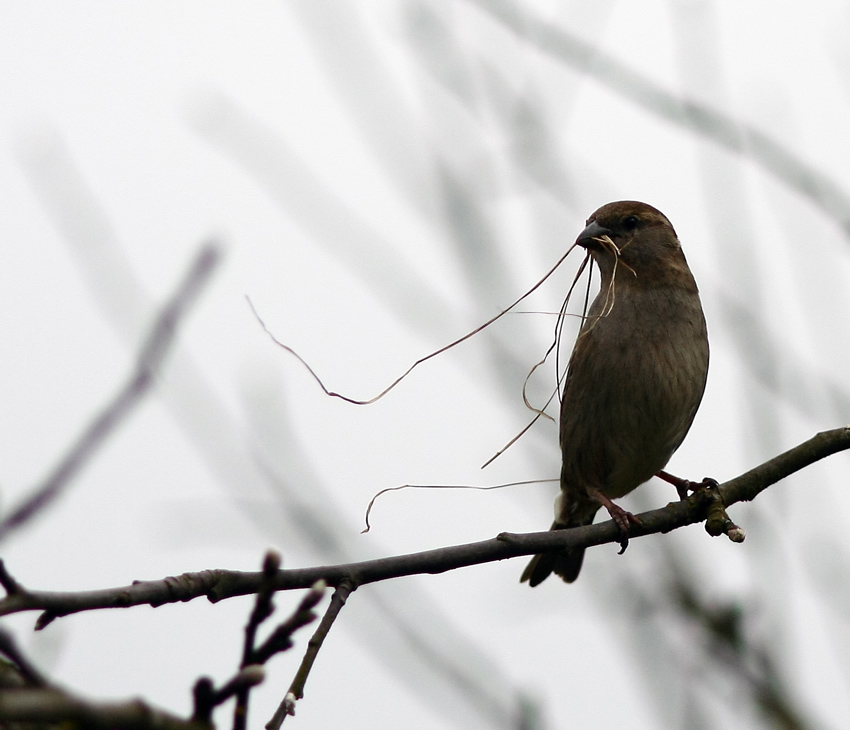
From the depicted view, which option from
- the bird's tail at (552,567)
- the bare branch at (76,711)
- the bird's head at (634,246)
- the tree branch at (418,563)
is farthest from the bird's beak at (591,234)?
the bare branch at (76,711)

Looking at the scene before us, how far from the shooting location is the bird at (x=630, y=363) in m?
5.20

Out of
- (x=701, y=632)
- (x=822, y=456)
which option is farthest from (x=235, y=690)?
(x=701, y=632)

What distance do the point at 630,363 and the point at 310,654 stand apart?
3.16 metres

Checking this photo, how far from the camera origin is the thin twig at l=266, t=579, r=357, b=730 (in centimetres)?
214

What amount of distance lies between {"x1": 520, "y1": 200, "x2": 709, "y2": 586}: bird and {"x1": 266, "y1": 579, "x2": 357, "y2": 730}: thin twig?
2.60 metres

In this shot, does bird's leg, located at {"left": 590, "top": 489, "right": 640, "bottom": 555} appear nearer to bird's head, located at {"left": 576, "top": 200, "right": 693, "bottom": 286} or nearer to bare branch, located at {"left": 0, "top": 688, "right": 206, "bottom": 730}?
bird's head, located at {"left": 576, "top": 200, "right": 693, "bottom": 286}

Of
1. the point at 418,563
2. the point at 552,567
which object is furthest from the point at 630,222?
the point at 418,563

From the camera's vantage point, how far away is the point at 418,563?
112 inches

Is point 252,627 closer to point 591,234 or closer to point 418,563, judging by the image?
Result: point 418,563

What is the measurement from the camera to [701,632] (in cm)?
493

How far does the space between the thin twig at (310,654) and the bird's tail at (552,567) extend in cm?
303

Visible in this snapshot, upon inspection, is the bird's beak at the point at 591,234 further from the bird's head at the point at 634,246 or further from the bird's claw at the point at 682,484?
the bird's claw at the point at 682,484

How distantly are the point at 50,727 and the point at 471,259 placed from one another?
4.36 meters

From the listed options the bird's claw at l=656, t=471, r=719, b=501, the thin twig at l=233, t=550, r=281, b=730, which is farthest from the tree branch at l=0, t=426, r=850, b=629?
the bird's claw at l=656, t=471, r=719, b=501
